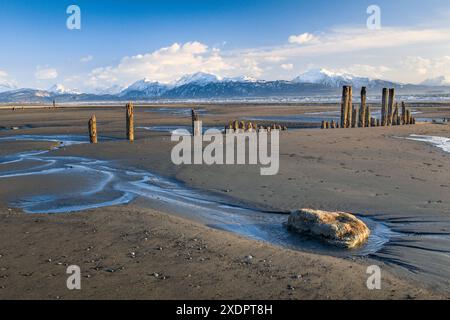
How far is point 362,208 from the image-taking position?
31.9 feet

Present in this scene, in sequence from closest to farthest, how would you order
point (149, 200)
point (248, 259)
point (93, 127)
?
point (248, 259) → point (149, 200) → point (93, 127)

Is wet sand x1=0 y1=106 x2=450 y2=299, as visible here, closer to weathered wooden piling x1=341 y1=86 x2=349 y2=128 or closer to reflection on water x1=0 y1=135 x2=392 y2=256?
reflection on water x1=0 y1=135 x2=392 y2=256

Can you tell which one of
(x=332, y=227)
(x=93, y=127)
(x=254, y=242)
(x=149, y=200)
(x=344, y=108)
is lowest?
(x=254, y=242)

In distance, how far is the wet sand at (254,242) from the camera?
5539 mm

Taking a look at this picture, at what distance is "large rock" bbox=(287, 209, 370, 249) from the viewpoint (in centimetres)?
737

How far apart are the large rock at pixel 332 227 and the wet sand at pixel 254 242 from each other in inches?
20.5

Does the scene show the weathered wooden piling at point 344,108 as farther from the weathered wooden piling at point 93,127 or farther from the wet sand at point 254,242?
the weathered wooden piling at point 93,127

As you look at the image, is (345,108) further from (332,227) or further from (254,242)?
(254,242)

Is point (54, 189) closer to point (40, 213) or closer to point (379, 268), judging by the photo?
point (40, 213)

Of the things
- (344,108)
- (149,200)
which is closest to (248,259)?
(149,200)

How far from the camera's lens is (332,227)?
748cm

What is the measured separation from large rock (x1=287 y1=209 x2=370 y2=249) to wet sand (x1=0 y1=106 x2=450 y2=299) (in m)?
0.52

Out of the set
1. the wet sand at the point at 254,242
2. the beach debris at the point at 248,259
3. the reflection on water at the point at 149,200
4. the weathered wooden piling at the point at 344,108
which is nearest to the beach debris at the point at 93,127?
the reflection on water at the point at 149,200

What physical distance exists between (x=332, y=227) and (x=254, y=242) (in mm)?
1383
